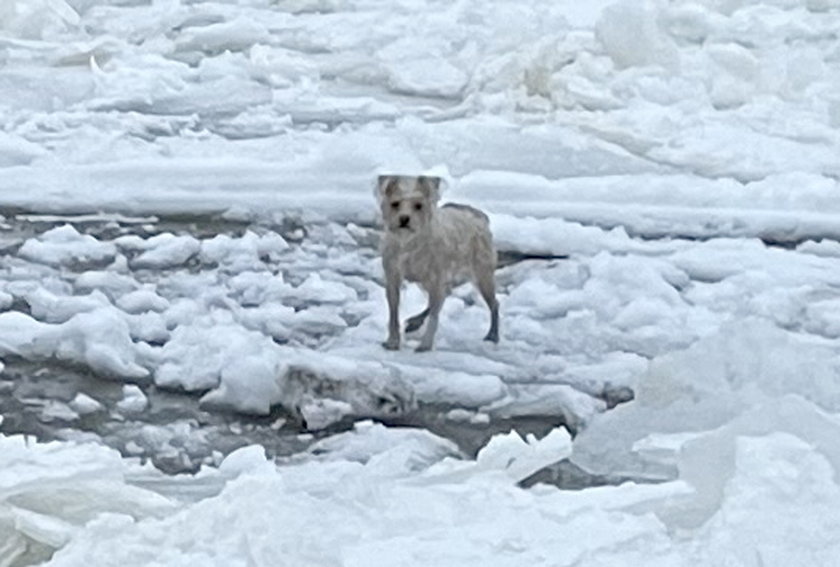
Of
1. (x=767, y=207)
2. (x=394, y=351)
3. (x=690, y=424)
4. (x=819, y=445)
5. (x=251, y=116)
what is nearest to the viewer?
(x=819, y=445)

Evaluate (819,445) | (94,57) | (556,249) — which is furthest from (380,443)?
(94,57)

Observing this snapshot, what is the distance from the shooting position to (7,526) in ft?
12.7

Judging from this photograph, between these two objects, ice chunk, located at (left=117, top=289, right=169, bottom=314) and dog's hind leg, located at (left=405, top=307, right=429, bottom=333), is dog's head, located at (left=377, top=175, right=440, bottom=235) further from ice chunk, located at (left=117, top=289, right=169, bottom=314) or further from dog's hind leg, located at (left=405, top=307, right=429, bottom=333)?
ice chunk, located at (left=117, top=289, right=169, bottom=314)

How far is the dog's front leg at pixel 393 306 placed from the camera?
5.90 metres

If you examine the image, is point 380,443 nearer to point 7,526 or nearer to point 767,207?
point 7,526

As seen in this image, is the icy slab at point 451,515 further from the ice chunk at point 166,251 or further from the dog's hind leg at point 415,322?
the ice chunk at point 166,251

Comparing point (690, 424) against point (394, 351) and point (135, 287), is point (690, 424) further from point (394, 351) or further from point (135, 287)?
point (135, 287)

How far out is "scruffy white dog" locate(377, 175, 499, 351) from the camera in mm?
5824

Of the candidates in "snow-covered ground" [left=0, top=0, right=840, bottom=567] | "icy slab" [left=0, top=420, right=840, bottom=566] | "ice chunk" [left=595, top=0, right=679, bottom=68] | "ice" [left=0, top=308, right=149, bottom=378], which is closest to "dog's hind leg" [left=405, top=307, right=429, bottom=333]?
"snow-covered ground" [left=0, top=0, right=840, bottom=567]

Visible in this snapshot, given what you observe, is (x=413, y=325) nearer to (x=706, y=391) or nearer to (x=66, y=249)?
(x=706, y=391)

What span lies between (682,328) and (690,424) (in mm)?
1240

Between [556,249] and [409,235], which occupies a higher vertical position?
[409,235]

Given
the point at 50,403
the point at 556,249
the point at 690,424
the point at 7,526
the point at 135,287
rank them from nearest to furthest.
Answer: the point at 7,526 → the point at 690,424 → the point at 50,403 → the point at 135,287 → the point at 556,249

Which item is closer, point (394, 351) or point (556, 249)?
point (394, 351)
